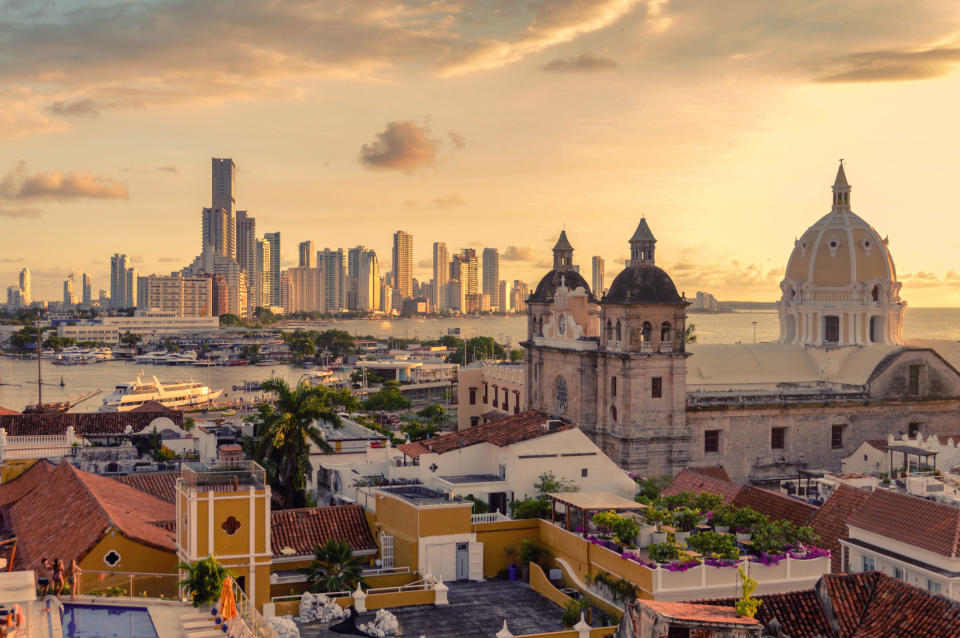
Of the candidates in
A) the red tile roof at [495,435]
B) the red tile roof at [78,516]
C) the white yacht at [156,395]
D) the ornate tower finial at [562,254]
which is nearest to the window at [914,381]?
the ornate tower finial at [562,254]

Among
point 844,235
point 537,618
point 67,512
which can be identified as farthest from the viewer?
point 844,235

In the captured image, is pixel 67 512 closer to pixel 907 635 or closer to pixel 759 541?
pixel 759 541

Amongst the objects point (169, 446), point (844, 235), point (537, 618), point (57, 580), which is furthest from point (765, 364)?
point (57, 580)

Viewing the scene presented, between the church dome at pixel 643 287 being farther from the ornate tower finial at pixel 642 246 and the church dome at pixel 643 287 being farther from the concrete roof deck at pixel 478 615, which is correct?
the concrete roof deck at pixel 478 615

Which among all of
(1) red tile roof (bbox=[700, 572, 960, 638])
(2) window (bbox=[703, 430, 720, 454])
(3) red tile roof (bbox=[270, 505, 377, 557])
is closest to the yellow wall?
(3) red tile roof (bbox=[270, 505, 377, 557])

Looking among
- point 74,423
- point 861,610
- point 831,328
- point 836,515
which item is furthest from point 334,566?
point 831,328

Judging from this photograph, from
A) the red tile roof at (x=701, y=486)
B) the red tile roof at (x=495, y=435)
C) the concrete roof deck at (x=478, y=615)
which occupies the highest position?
the red tile roof at (x=495, y=435)
